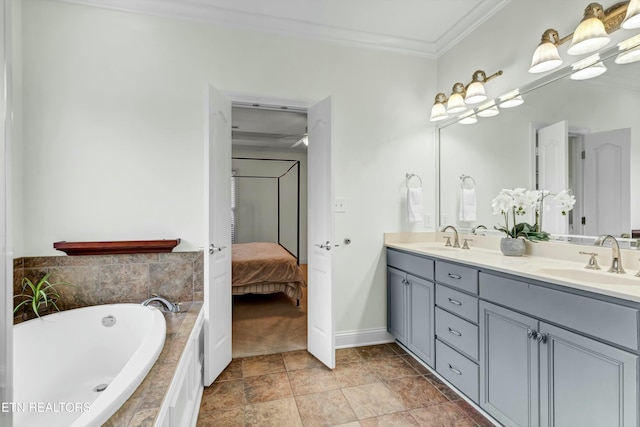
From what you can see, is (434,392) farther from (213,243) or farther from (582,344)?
(213,243)

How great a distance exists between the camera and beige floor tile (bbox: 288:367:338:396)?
80.0 inches

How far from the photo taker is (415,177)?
283 cm

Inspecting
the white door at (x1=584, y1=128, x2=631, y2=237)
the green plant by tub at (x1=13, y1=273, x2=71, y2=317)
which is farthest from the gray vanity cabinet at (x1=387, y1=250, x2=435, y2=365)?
the green plant by tub at (x1=13, y1=273, x2=71, y2=317)

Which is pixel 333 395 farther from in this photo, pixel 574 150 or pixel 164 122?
pixel 164 122

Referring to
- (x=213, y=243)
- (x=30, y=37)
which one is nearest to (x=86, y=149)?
(x=30, y=37)

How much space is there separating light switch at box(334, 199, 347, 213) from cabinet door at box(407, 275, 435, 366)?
0.77 metres

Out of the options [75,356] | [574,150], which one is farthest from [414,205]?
[75,356]

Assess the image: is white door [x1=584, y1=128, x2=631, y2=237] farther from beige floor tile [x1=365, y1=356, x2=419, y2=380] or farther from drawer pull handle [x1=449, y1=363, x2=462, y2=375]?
beige floor tile [x1=365, y1=356, x2=419, y2=380]

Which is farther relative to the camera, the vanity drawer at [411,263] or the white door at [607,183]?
the vanity drawer at [411,263]

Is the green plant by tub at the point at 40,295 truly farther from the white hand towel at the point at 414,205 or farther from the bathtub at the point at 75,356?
the white hand towel at the point at 414,205

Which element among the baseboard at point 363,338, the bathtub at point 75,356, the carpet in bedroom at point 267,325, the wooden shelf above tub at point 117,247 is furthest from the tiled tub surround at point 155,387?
the baseboard at point 363,338

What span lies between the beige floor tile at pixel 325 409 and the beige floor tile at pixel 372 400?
0.05 m

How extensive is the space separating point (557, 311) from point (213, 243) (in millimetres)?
1966

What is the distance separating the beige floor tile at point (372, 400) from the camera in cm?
181
